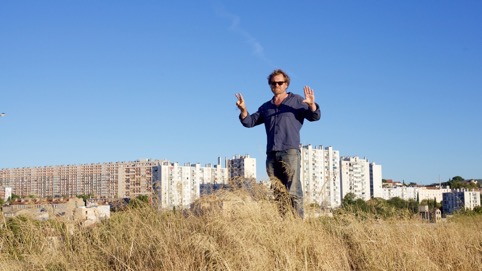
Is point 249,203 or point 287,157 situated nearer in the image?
point 249,203

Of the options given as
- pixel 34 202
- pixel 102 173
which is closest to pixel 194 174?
pixel 102 173

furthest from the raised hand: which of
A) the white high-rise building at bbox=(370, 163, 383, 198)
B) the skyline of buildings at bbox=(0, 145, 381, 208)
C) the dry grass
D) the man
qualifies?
the white high-rise building at bbox=(370, 163, 383, 198)

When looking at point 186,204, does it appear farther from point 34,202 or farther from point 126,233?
point 34,202

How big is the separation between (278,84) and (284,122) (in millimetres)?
523

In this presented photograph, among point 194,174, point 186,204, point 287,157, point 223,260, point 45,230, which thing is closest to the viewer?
point 223,260

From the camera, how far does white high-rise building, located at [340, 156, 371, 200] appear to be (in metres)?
124

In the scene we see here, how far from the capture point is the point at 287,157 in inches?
233

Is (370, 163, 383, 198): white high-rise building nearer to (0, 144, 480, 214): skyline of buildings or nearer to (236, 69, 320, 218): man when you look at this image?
(0, 144, 480, 214): skyline of buildings

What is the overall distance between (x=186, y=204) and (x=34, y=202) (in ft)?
6.15

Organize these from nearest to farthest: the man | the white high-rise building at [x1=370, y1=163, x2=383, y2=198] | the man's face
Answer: the man, the man's face, the white high-rise building at [x1=370, y1=163, x2=383, y2=198]

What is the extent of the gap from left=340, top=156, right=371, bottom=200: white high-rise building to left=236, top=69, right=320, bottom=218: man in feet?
390

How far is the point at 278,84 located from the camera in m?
6.32

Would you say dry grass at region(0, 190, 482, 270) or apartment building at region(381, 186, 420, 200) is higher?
dry grass at region(0, 190, 482, 270)

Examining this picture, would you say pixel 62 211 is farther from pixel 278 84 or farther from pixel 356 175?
pixel 356 175
